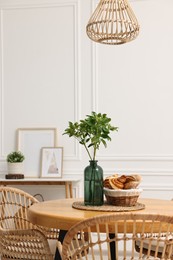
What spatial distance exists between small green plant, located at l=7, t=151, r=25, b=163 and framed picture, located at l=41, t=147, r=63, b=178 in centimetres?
22

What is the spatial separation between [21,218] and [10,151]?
2021 mm

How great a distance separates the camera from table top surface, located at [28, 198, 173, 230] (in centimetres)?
238

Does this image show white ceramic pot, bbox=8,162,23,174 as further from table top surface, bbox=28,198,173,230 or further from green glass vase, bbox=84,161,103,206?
green glass vase, bbox=84,161,103,206

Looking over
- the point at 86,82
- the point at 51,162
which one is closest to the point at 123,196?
the point at 51,162

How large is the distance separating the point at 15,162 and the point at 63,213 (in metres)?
2.47

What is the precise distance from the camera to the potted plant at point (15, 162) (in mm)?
4887

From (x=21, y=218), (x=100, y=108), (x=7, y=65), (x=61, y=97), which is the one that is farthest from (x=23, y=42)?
(x=21, y=218)

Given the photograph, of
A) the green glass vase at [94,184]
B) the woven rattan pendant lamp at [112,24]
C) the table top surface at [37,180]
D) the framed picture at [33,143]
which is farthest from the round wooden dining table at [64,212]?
the framed picture at [33,143]

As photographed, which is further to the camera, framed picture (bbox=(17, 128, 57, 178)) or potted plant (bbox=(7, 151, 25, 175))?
framed picture (bbox=(17, 128, 57, 178))

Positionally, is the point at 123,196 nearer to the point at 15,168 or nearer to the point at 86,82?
the point at 15,168

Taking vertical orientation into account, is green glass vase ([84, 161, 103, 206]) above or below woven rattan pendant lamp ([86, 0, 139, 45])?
below

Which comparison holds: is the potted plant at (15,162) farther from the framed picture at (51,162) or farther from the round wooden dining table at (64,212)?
the round wooden dining table at (64,212)

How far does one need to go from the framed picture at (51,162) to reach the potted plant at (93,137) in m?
2.18

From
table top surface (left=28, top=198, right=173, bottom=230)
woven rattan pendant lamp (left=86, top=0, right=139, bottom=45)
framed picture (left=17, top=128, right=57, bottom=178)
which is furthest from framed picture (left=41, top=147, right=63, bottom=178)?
table top surface (left=28, top=198, right=173, bottom=230)
